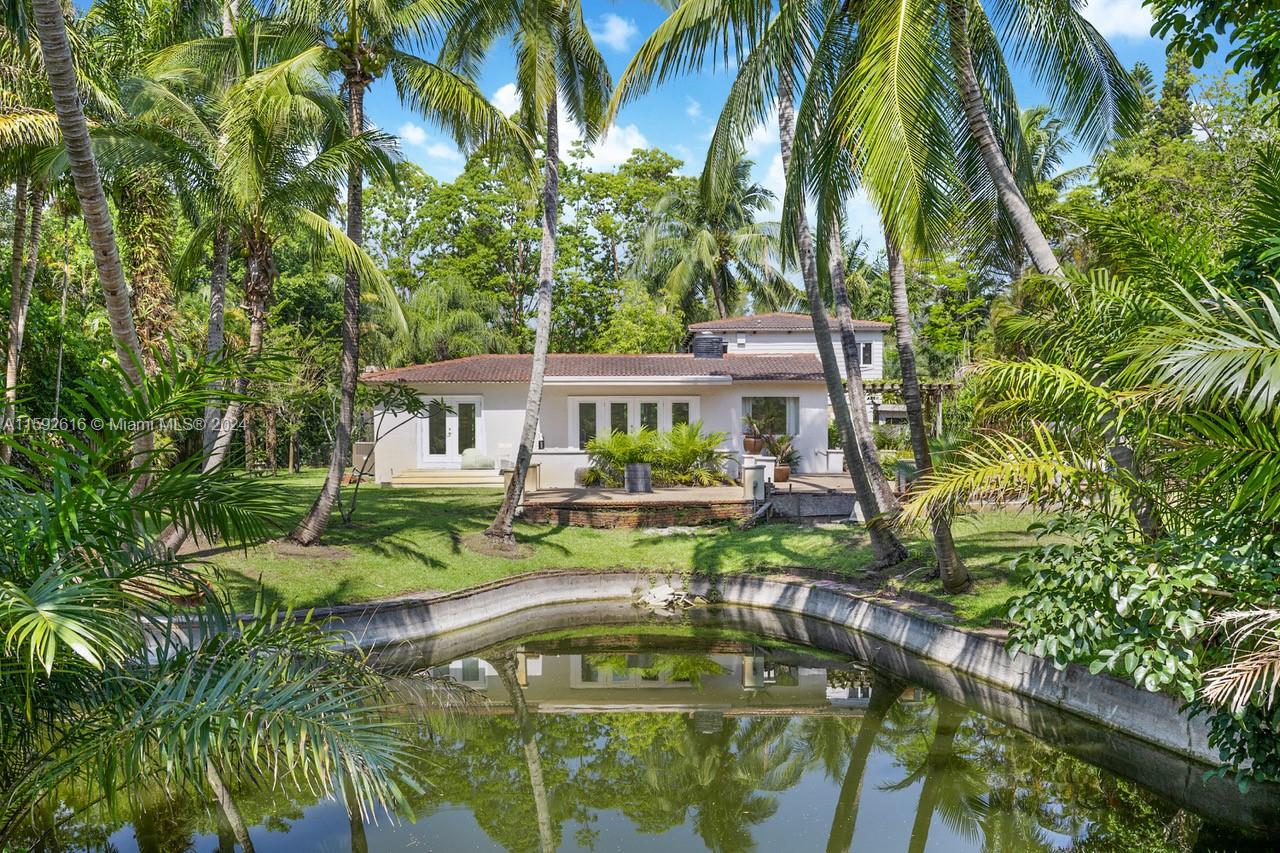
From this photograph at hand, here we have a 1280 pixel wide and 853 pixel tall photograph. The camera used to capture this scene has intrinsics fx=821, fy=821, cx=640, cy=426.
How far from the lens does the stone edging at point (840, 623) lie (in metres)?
7.78

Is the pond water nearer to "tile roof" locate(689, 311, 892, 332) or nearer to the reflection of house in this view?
the reflection of house

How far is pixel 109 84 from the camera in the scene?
15.2 meters

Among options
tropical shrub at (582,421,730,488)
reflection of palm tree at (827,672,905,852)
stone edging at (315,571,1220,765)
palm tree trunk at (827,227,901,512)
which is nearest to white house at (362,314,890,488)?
tropical shrub at (582,421,730,488)

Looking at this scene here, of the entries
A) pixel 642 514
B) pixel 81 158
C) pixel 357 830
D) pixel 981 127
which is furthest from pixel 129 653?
pixel 642 514

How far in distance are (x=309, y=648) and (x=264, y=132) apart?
9.32 metres

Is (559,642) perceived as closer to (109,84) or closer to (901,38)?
(901,38)

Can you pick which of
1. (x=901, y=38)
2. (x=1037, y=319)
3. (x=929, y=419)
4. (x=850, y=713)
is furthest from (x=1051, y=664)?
(x=929, y=419)

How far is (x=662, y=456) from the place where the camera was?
20656mm

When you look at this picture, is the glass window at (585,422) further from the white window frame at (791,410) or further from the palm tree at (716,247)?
the palm tree at (716,247)

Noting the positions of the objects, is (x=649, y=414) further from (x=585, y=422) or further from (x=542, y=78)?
(x=542, y=78)

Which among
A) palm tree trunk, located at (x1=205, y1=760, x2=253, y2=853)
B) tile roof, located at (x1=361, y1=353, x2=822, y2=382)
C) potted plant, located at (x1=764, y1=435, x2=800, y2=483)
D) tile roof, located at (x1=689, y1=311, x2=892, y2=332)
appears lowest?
palm tree trunk, located at (x1=205, y1=760, x2=253, y2=853)

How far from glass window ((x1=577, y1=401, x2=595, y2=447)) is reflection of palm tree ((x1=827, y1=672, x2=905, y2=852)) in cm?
1459

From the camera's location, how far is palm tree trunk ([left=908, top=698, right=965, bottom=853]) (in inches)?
257

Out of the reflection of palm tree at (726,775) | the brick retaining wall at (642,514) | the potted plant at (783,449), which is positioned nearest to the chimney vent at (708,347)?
the potted plant at (783,449)
